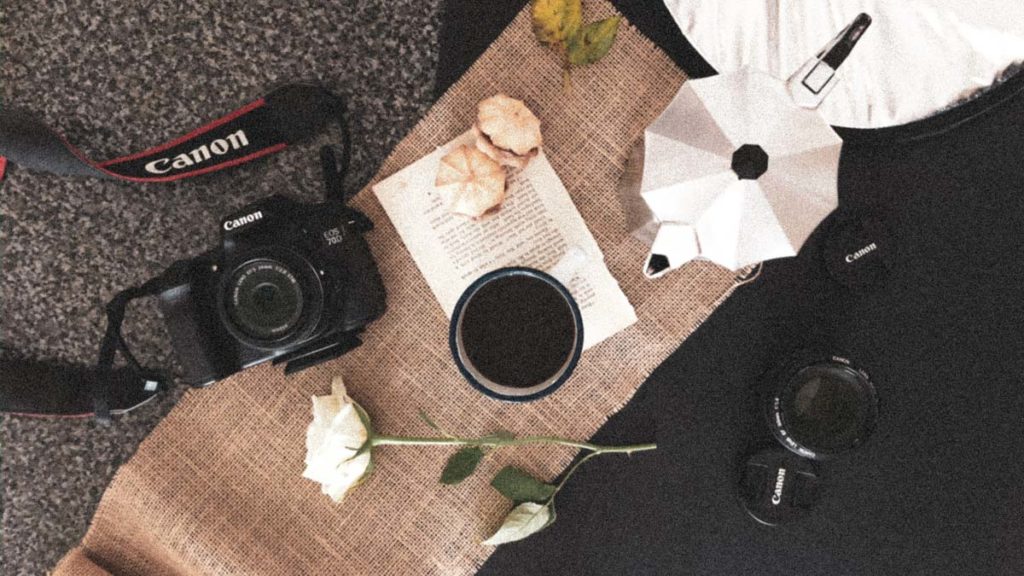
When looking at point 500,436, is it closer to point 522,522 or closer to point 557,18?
point 522,522

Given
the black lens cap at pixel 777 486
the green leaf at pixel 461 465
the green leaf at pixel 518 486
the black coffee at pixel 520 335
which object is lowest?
the black lens cap at pixel 777 486

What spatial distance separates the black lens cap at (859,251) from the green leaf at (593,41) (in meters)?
0.22

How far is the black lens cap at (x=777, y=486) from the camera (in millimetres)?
588

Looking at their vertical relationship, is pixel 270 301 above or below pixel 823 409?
above

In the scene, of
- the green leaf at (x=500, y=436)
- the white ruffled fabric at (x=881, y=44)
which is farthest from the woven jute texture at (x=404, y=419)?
the white ruffled fabric at (x=881, y=44)

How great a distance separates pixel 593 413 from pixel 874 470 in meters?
0.22

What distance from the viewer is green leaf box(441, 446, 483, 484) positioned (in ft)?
1.87

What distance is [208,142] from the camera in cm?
60

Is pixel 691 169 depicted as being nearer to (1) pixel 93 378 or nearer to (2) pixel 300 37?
(2) pixel 300 37

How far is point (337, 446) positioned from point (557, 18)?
1.10ft

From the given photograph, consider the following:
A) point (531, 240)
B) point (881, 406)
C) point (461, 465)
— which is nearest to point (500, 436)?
point (461, 465)

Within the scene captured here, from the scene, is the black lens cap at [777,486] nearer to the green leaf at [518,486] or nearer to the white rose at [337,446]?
the green leaf at [518,486]

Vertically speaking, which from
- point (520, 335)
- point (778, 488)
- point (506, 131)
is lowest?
point (778, 488)

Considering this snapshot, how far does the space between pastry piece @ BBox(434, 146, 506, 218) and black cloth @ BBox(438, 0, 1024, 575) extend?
0.09 m
